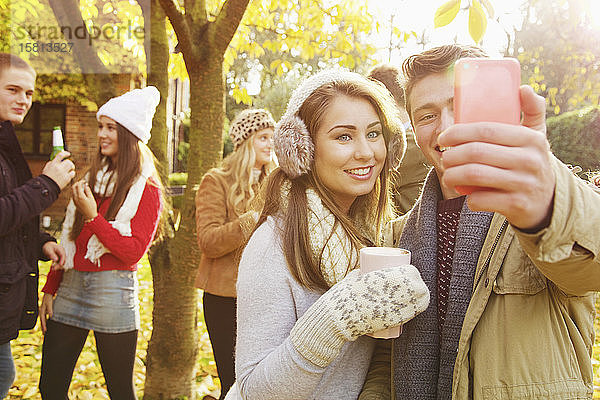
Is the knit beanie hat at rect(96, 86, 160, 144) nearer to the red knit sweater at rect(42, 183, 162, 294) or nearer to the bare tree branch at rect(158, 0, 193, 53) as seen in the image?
the red knit sweater at rect(42, 183, 162, 294)

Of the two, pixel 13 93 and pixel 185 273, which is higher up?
pixel 13 93

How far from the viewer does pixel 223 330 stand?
11.5 feet

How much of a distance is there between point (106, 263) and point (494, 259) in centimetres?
253

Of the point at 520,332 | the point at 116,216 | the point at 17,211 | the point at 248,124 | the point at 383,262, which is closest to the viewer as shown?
the point at 520,332

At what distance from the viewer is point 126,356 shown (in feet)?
10.3

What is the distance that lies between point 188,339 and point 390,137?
2897mm

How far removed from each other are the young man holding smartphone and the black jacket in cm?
210

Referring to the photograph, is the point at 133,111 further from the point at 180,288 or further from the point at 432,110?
the point at 432,110

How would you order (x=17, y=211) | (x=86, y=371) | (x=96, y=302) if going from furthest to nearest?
(x=86, y=371) → (x=96, y=302) → (x=17, y=211)

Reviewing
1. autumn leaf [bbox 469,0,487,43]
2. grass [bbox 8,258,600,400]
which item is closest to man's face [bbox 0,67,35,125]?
autumn leaf [bbox 469,0,487,43]

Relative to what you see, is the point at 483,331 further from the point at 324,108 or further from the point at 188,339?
the point at 188,339

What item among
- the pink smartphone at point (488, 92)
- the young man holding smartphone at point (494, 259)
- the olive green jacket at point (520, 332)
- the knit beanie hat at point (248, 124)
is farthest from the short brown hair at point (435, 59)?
the knit beanie hat at point (248, 124)

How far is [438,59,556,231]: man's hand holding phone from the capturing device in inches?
34.1

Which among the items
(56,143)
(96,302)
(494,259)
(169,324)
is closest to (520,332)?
(494,259)
